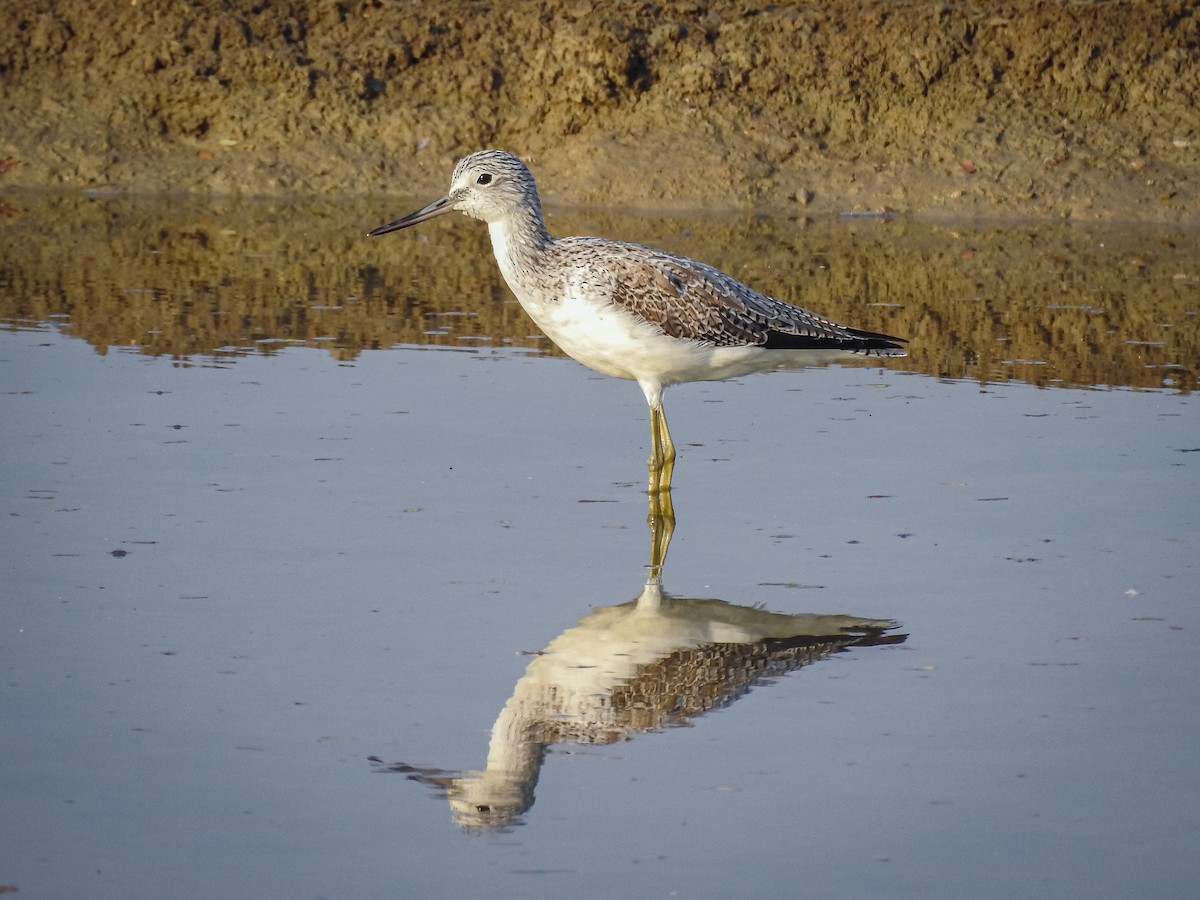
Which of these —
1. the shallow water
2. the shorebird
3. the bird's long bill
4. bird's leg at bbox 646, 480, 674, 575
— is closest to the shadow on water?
the shallow water

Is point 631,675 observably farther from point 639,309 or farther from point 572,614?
point 639,309

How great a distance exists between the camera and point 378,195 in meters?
19.1

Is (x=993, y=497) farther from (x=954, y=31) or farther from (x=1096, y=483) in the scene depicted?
(x=954, y=31)

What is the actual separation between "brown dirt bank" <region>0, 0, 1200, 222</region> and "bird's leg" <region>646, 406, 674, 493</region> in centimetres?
1014

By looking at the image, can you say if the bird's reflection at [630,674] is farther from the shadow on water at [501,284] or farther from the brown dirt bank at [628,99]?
the brown dirt bank at [628,99]

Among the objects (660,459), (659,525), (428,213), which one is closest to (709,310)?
(660,459)

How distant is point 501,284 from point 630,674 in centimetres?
882

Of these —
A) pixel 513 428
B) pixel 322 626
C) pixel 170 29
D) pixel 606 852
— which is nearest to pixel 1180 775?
pixel 606 852

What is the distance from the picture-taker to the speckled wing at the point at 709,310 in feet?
27.8

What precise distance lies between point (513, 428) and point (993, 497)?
2.70 m

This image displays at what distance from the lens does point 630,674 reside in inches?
231

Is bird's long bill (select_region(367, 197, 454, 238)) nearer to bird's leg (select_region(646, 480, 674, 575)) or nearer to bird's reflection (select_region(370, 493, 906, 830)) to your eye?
bird's leg (select_region(646, 480, 674, 575))

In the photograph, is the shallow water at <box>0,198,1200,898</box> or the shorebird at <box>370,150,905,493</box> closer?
the shallow water at <box>0,198,1200,898</box>

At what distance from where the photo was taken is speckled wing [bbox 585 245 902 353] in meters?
8.48
